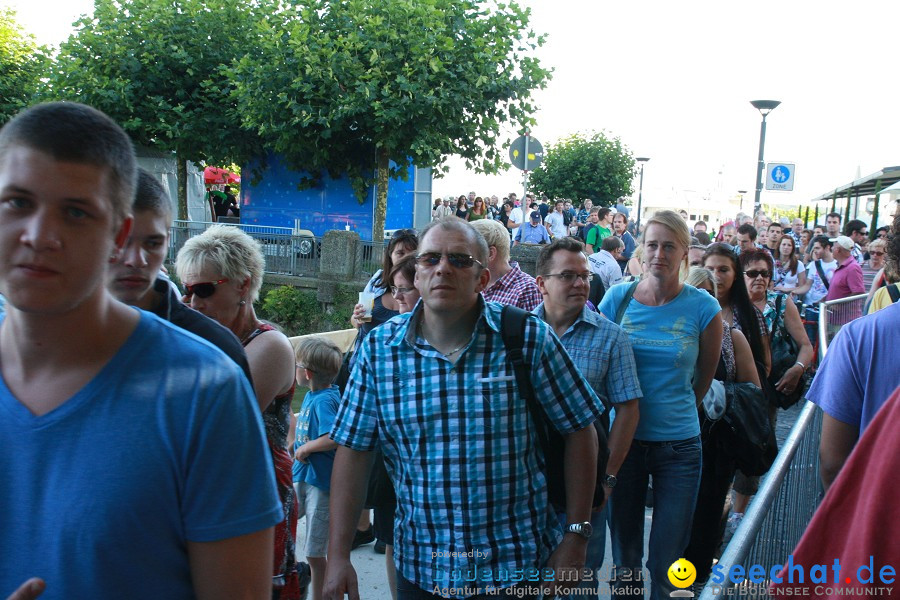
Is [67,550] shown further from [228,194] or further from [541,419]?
[228,194]

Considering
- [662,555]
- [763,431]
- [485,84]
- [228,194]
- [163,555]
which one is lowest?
[662,555]

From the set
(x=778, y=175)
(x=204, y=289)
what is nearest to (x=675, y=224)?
(x=204, y=289)

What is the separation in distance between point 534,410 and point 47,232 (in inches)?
68.6

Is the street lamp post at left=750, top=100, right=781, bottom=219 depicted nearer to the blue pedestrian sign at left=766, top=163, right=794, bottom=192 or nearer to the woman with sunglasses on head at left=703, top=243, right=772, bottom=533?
the blue pedestrian sign at left=766, top=163, right=794, bottom=192

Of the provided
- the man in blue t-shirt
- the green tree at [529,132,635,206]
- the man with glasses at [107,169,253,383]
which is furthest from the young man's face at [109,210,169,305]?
the green tree at [529,132,635,206]

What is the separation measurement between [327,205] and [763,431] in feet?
62.0

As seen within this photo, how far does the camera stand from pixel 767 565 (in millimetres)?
Answer: 2332

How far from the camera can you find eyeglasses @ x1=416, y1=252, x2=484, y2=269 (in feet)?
9.20

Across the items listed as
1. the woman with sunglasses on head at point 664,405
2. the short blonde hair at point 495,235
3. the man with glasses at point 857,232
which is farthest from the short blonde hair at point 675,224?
the man with glasses at point 857,232

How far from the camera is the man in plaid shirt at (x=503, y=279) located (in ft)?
15.6

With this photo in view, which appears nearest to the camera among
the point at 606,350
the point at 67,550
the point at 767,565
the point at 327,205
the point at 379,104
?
the point at 67,550

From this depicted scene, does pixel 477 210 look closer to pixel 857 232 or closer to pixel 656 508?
pixel 857 232

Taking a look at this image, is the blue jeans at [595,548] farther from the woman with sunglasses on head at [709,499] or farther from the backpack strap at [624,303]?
the backpack strap at [624,303]

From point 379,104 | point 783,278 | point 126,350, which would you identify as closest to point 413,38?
point 379,104
